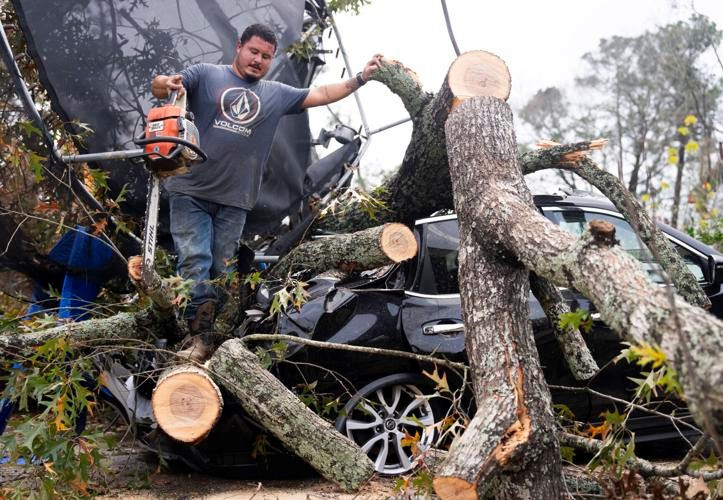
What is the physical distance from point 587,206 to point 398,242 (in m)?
1.42

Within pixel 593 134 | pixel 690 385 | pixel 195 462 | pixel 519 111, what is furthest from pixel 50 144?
pixel 519 111

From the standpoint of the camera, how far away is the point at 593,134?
34406mm

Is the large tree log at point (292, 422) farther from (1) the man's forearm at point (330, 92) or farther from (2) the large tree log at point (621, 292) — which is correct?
(1) the man's forearm at point (330, 92)

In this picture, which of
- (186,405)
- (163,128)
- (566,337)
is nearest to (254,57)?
(163,128)

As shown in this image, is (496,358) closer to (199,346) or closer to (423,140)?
(199,346)

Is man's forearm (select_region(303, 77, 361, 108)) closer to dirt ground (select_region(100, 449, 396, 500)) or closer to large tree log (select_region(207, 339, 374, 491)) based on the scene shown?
large tree log (select_region(207, 339, 374, 491))

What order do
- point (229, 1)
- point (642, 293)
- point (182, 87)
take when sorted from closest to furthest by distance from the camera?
point (642, 293) < point (182, 87) < point (229, 1)

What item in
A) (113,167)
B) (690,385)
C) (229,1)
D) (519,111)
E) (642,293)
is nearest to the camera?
(690,385)

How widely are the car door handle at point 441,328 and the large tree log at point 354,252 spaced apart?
47 centimetres

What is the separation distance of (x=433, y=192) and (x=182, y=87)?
1877mm

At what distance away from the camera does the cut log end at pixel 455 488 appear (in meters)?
2.90

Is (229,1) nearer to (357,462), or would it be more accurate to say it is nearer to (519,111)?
(357,462)

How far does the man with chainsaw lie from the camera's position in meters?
4.95

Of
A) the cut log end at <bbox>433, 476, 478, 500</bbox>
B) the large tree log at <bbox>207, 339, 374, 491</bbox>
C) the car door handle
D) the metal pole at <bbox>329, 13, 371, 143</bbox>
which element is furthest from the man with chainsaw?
the cut log end at <bbox>433, 476, 478, 500</bbox>
